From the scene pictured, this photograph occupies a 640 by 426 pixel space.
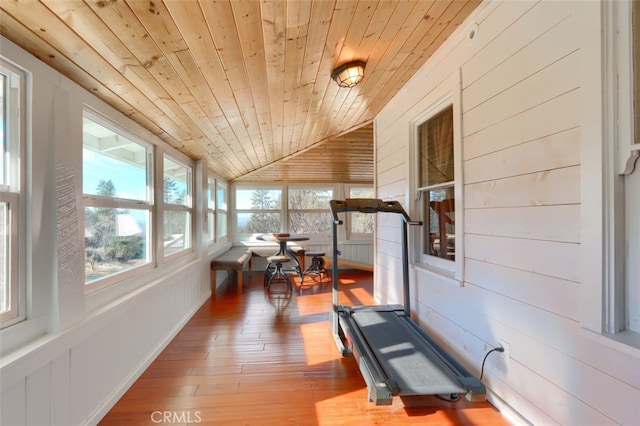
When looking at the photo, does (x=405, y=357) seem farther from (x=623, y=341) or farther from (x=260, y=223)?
(x=260, y=223)

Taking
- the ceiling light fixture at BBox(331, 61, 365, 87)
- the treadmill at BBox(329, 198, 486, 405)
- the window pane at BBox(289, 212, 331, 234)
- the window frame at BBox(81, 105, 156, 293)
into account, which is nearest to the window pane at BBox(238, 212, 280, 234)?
the window pane at BBox(289, 212, 331, 234)

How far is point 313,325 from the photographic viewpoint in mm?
3078

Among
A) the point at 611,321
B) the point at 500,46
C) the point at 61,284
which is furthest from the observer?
the point at 500,46

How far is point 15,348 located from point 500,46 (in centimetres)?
288

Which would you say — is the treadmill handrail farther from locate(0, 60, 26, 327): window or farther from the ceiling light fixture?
locate(0, 60, 26, 327): window

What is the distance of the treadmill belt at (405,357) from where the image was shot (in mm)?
1549

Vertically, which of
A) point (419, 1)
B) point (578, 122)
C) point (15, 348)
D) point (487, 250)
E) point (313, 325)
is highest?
point (419, 1)

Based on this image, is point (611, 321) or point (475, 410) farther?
point (475, 410)

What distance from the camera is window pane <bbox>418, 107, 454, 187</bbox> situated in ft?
7.13

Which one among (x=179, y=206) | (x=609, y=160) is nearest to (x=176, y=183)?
(x=179, y=206)

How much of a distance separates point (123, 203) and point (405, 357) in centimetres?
242

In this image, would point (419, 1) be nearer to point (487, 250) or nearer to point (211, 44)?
point (211, 44)

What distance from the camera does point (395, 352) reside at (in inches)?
76.4


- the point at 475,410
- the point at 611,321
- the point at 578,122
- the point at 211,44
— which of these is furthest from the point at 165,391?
the point at 578,122
